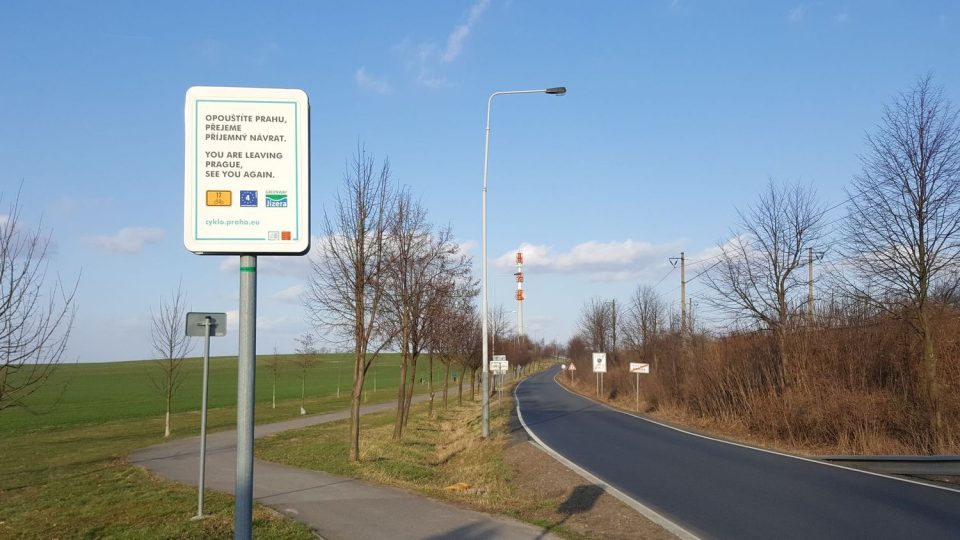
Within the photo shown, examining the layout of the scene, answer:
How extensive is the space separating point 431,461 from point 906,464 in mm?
10428

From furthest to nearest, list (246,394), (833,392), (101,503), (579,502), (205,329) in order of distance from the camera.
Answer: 1. (833,392)
2. (101,503)
3. (579,502)
4. (205,329)
5. (246,394)

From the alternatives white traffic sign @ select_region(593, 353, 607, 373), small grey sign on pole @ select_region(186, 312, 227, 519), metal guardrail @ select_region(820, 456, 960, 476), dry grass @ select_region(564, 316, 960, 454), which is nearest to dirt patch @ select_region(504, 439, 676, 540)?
small grey sign on pole @ select_region(186, 312, 227, 519)

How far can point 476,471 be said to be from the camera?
14594 millimetres

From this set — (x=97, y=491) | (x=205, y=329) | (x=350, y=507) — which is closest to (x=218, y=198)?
(x=205, y=329)

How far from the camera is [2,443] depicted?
25531 millimetres

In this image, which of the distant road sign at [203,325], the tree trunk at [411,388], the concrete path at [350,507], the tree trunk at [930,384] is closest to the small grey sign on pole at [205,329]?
the distant road sign at [203,325]

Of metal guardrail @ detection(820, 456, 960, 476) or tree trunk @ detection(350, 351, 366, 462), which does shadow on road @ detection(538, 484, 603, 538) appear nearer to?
tree trunk @ detection(350, 351, 366, 462)

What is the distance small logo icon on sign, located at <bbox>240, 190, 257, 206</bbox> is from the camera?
3.57 meters

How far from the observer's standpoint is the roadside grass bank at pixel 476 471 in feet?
31.1

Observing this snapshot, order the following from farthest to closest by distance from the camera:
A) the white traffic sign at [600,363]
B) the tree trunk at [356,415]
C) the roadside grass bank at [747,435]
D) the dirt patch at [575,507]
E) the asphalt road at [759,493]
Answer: the white traffic sign at [600,363] → the roadside grass bank at [747,435] → the tree trunk at [356,415] → the asphalt road at [759,493] → the dirt patch at [575,507]

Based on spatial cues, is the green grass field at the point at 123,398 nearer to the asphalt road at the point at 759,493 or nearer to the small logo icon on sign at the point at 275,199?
the asphalt road at the point at 759,493

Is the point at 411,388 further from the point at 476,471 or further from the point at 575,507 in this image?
the point at 575,507

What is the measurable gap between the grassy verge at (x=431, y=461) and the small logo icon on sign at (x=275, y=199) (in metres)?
6.20

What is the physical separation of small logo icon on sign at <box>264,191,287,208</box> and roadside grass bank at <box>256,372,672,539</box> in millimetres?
6158
